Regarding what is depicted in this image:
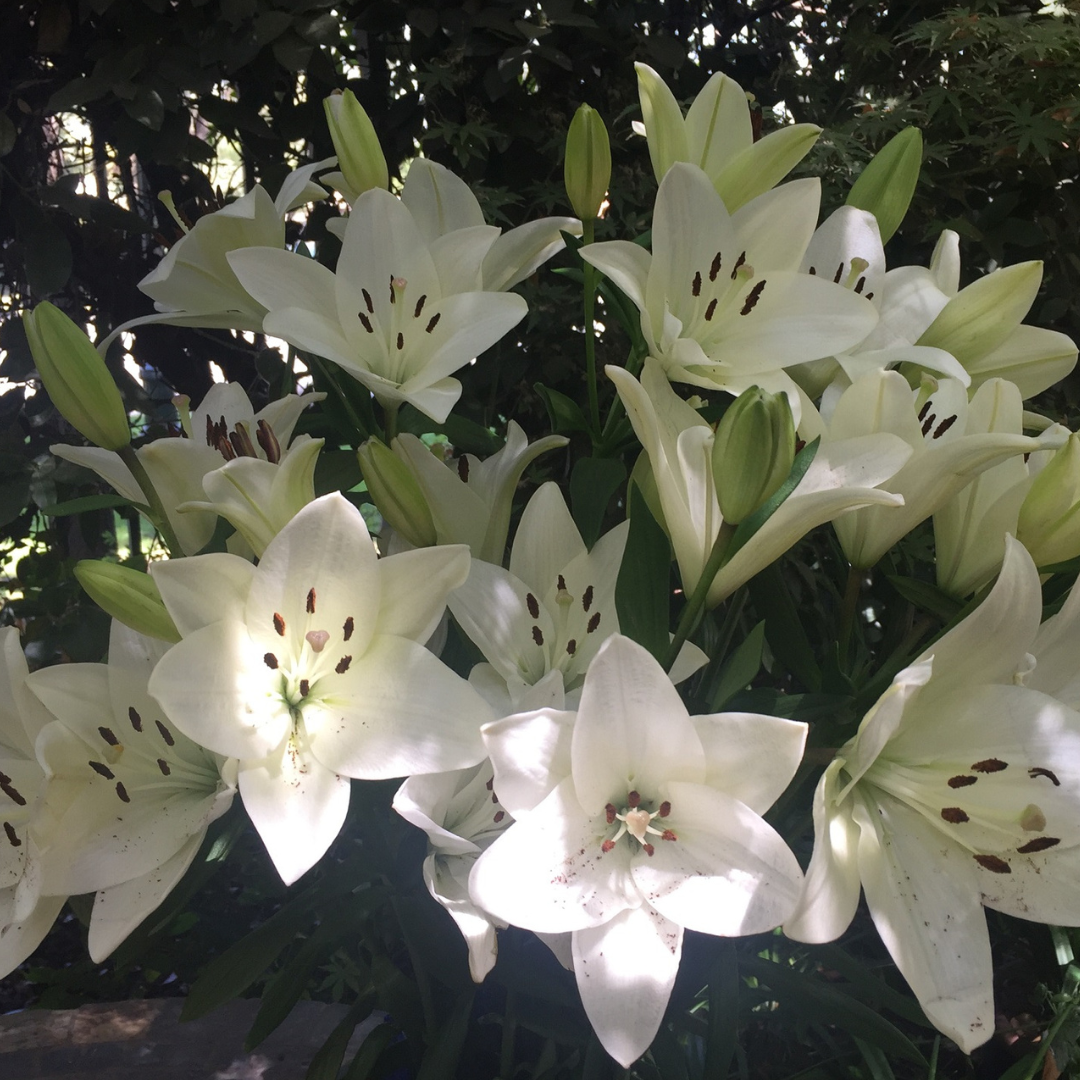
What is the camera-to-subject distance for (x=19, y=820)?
0.49m

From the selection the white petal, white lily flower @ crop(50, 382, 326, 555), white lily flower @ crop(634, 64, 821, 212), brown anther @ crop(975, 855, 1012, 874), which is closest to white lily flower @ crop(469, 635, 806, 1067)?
the white petal

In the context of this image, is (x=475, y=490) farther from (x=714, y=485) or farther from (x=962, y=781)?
(x=962, y=781)

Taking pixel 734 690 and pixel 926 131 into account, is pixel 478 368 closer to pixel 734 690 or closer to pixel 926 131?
pixel 926 131

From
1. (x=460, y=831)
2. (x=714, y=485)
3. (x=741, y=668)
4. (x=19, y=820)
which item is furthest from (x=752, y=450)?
(x=19, y=820)

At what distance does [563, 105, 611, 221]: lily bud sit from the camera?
23.5 inches

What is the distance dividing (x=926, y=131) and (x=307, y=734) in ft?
3.65

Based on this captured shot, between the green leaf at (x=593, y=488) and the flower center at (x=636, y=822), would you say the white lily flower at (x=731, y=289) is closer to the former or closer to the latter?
the green leaf at (x=593, y=488)

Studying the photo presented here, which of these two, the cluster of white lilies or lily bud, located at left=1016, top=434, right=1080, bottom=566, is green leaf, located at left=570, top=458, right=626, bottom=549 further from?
lily bud, located at left=1016, top=434, right=1080, bottom=566

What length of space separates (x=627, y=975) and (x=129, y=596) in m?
0.29

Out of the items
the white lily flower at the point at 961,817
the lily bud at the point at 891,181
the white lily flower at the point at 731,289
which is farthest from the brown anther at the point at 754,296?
the white lily flower at the point at 961,817

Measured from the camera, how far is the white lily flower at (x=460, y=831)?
16.7 inches

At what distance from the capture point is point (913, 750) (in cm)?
47

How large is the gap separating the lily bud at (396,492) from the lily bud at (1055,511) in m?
0.32

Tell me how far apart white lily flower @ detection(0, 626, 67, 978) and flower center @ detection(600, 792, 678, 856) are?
0.27 metres
